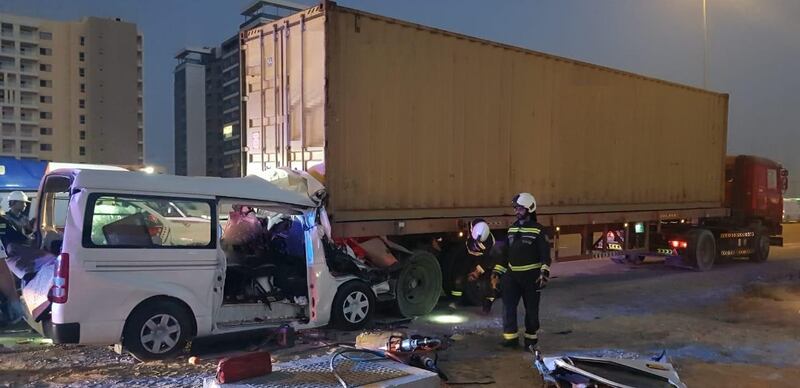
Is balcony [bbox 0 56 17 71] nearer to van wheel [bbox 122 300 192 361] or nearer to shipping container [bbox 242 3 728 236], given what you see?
shipping container [bbox 242 3 728 236]

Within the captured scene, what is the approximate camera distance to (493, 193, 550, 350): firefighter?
20.2 ft

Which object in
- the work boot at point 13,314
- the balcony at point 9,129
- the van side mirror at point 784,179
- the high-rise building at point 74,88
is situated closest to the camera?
the work boot at point 13,314

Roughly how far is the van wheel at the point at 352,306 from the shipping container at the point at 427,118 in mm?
831

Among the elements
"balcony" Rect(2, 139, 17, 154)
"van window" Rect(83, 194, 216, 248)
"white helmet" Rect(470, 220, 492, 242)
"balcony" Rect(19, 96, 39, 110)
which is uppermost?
"balcony" Rect(19, 96, 39, 110)

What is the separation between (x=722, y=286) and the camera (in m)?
11.0

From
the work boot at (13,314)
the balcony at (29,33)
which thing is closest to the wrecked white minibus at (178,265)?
the work boot at (13,314)

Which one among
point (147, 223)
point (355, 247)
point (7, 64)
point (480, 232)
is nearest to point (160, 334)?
point (147, 223)

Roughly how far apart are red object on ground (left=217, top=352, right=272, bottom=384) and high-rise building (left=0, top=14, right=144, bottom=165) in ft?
190

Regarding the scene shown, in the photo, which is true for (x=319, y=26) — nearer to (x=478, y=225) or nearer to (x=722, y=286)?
(x=478, y=225)

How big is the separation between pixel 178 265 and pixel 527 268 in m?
3.36

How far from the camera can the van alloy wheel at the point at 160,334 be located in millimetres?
5258

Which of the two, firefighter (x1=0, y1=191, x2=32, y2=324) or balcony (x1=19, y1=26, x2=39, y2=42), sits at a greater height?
balcony (x1=19, y1=26, x2=39, y2=42)

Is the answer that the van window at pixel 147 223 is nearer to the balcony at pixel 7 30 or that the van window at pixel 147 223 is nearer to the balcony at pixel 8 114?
the balcony at pixel 8 114

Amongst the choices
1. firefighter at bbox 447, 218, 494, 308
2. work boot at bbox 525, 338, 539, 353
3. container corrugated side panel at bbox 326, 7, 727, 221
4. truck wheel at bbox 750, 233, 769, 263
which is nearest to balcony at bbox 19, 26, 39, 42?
container corrugated side panel at bbox 326, 7, 727, 221
